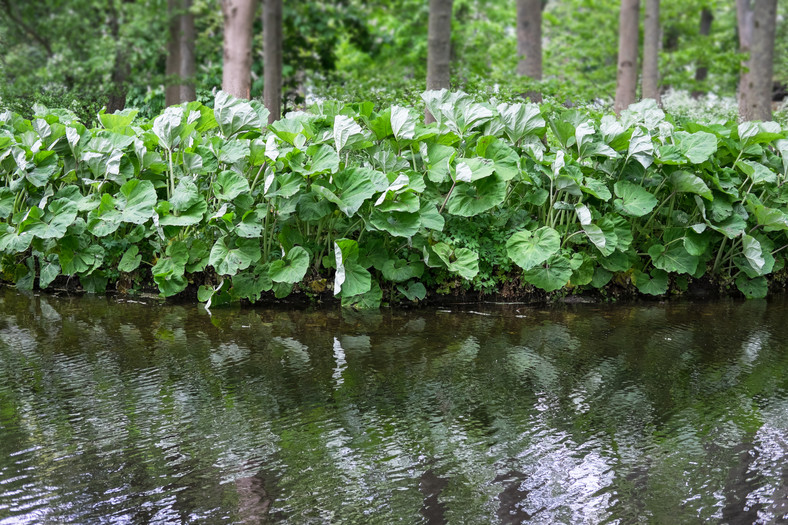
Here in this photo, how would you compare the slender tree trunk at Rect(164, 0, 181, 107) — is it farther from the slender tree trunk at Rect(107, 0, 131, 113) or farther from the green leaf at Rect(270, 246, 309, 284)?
the green leaf at Rect(270, 246, 309, 284)

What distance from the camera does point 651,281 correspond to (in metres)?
5.97

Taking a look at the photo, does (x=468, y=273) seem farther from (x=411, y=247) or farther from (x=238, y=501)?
(x=238, y=501)

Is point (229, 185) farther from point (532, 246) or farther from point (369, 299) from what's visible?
point (532, 246)

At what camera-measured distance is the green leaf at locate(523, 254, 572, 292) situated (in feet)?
17.8

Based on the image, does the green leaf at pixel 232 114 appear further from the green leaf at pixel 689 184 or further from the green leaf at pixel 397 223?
the green leaf at pixel 689 184

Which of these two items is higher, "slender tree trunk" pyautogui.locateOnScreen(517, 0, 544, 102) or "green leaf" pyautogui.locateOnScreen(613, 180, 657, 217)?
"slender tree trunk" pyautogui.locateOnScreen(517, 0, 544, 102)

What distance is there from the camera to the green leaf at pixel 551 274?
544 cm

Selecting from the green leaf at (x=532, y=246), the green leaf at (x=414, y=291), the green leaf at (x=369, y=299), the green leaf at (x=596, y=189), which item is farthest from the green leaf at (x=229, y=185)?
the green leaf at (x=596, y=189)

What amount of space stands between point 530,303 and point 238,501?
367cm

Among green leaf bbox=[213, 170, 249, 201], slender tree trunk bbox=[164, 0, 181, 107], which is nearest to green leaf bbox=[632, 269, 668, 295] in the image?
green leaf bbox=[213, 170, 249, 201]

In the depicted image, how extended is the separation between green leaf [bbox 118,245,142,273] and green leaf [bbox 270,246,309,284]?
106 centimetres

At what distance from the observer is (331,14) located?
17750 mm

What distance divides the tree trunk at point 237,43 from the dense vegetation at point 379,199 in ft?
13.5

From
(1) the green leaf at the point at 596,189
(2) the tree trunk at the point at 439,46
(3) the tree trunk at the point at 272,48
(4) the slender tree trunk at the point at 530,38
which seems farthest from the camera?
(3) the tree trunk at the point at 272,48
